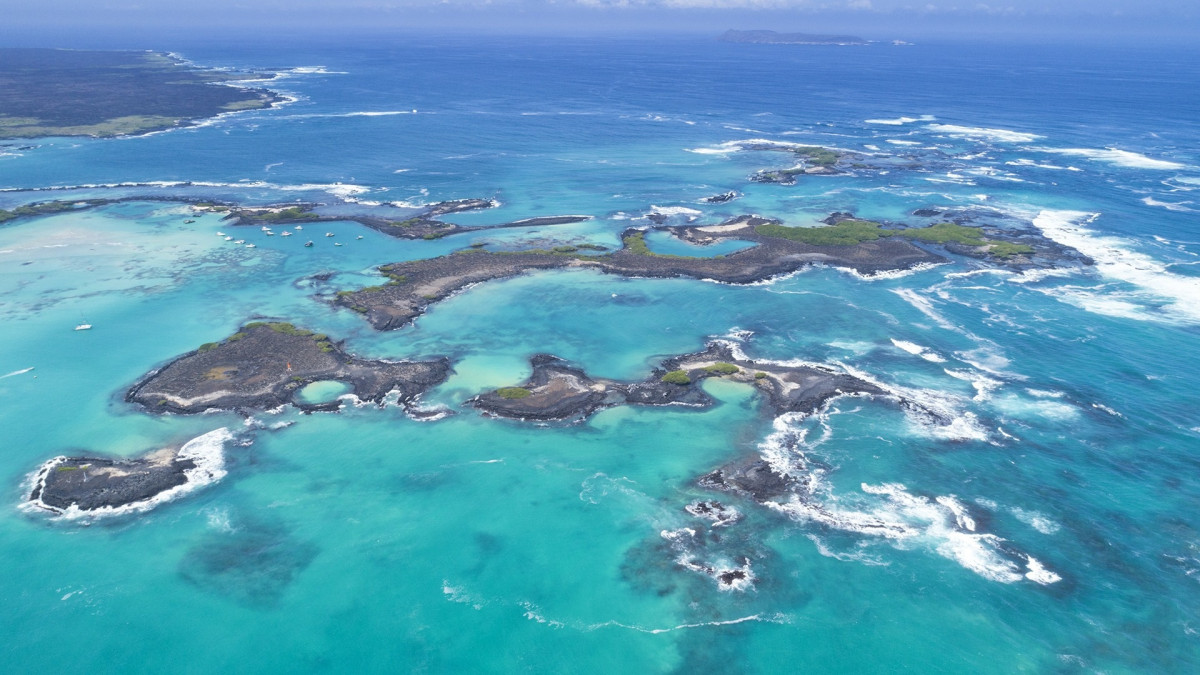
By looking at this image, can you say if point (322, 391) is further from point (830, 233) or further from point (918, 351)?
point (830, 233)

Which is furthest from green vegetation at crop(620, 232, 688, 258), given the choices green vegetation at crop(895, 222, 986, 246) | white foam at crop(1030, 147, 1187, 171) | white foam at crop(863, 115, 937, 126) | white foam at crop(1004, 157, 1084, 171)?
white foam at crop(863, 115, 937, 126)

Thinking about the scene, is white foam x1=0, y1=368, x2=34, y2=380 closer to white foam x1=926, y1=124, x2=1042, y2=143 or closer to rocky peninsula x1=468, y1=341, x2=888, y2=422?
rocky peninsula x1=468, y1=341, x2=888, y2=422

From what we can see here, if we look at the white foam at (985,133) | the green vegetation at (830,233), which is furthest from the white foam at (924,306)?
the white foam at (985,133)

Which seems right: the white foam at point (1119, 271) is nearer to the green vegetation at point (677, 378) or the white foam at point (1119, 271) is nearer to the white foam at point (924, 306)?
the white foam at point (924, 306)

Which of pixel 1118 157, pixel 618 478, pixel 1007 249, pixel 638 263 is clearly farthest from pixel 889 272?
pixel 1118 157

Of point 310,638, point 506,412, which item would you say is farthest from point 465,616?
point 506,412
